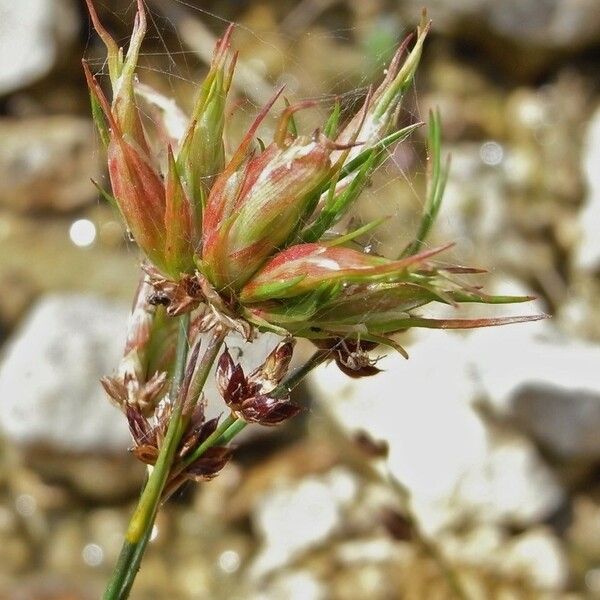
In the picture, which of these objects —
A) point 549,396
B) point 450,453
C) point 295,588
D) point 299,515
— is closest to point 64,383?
point 299,515

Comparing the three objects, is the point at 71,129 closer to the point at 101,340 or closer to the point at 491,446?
the point at 101,340

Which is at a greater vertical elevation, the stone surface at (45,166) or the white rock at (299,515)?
the stone surface at (45,166)

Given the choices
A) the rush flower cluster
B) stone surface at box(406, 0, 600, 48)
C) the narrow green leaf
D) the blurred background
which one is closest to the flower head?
the rush flower cluster

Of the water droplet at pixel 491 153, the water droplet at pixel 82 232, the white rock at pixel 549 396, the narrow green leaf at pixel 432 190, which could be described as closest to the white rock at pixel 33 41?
the water droplet at pixel 82 232

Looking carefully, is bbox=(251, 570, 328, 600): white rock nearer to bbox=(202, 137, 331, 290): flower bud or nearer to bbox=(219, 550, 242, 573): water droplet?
bbox=(219, 550, 242, 573): water droplet

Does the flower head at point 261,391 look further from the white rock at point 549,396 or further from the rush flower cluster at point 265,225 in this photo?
the white rock at point 549,396

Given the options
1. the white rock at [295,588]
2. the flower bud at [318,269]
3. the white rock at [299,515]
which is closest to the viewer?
the flower bud at [318,269]
